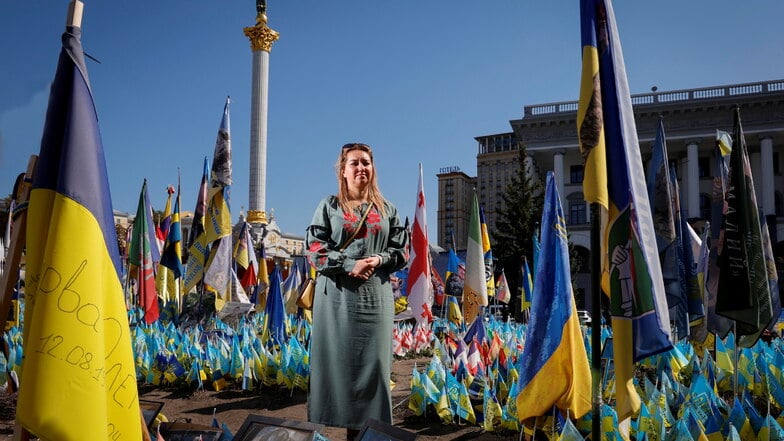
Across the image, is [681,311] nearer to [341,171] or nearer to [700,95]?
[341,171]

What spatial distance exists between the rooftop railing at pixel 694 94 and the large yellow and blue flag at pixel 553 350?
41401 mm

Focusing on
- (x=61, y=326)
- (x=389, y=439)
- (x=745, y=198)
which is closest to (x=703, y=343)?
(x=745, y=198)

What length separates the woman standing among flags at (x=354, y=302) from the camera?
3.58 m

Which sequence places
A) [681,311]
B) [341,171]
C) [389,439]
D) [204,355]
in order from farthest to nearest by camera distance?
1. [204,355]
2. [681,311]
3. [341,171]
4. [389,439]

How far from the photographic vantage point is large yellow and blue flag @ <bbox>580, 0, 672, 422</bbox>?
2648mm

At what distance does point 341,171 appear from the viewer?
3943 millimetres

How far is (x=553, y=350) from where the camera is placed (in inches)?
146

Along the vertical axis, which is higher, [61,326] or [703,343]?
[61,326]

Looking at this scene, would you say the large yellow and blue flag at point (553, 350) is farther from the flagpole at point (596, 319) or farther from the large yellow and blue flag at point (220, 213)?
the large yellow and blue flag at point (220, 213)

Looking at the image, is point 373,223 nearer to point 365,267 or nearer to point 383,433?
point 365,267

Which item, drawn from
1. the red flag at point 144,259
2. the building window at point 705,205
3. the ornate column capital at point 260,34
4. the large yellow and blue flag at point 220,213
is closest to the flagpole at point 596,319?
the large yellow and blue flag at point 220,213

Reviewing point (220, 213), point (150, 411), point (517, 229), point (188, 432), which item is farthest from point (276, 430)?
point (517, 229)

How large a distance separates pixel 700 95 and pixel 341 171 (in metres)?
44.1

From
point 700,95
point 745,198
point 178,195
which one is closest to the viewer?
point 745,198
